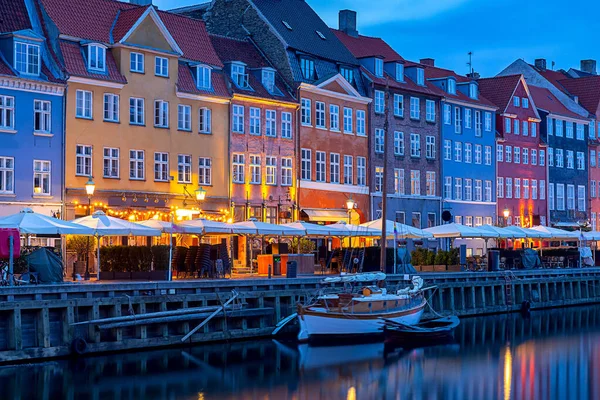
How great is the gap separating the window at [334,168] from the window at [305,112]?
8.66ft

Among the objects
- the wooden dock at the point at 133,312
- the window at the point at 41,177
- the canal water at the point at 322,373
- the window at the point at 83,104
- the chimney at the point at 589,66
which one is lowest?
the canal water at the point at 322,373

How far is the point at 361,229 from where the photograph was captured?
171 feet

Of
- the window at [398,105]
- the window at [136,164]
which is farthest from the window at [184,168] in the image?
the window at [398,105]

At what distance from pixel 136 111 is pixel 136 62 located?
2.11 m

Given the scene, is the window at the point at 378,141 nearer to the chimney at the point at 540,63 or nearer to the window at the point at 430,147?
the window at the point at 430,147

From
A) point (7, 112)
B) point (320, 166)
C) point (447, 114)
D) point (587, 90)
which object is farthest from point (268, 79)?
point (587, 90)

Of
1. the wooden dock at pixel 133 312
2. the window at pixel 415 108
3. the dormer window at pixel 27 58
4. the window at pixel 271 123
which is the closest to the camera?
the wooden dock at pixel 133 312

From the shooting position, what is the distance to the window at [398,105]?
226ft

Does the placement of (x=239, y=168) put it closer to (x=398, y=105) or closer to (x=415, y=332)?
(x=398, y=105)

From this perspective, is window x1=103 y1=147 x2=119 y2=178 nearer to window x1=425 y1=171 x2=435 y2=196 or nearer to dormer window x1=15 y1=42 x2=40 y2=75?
dormer window x1=15 y1=42 x2=40 y2=75

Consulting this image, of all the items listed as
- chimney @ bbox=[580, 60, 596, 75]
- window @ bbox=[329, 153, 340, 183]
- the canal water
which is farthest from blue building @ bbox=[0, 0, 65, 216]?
chimney @ bbox=[580, 60, 596, 75]

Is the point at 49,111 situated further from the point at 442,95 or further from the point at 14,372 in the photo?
the point at 442,95

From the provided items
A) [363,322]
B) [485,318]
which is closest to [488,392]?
[363,322]

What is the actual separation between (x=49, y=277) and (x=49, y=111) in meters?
13.0
